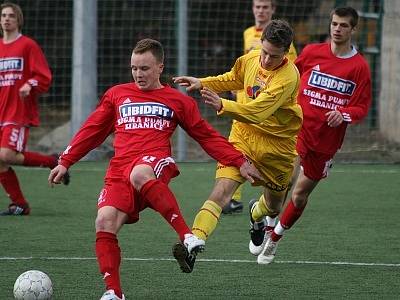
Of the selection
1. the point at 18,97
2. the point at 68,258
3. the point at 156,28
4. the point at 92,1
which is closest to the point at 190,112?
the point at 68,258

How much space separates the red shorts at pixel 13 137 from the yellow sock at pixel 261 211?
9.61ft

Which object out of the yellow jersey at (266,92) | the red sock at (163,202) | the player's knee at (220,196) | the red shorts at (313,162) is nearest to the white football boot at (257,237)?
the red shorts at (313,162)

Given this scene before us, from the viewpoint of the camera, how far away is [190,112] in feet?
21.4

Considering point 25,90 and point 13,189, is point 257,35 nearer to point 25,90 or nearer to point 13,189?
point 25,90

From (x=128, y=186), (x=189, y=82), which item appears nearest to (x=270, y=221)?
(x=189, y=82)

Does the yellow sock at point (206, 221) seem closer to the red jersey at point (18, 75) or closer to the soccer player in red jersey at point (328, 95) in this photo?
the soccer player in red jersey at point (328, 95)

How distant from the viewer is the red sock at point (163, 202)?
20.2 ft

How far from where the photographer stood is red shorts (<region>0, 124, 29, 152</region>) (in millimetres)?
10359

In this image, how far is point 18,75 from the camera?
10.7 meters

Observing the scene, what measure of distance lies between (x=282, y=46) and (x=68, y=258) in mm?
2068

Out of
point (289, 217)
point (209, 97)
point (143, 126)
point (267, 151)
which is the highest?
point (209, 97)

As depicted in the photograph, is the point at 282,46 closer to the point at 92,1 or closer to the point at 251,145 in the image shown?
the point at 251,145

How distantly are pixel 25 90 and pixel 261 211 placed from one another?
9.54ft

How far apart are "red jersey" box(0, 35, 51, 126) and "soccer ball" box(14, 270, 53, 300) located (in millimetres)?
4560
